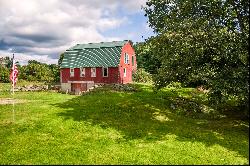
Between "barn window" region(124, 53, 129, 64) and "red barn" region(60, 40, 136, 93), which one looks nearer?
"red barn" region(60, 40, 136, 93)

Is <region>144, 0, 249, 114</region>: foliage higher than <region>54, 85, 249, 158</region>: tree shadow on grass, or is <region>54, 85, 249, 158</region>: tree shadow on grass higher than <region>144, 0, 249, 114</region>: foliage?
<region>144, 0, 249, 114</region>: foliage

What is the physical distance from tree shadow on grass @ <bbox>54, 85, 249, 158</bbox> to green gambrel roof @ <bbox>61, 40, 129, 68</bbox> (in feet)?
67.9

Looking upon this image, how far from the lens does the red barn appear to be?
5828 cm

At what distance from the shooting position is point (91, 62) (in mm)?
60875

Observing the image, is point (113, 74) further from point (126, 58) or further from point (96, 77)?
point (126, 58)

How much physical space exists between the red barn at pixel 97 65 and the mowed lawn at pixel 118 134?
2288cm

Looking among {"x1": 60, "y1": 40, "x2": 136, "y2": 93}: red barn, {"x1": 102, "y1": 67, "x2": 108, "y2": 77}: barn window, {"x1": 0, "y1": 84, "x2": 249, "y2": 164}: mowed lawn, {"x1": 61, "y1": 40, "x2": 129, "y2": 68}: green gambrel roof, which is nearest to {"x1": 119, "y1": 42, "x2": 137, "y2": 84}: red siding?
{"x1": 60, "y1": 40, "x2": 136, "y2": 93}: red barn

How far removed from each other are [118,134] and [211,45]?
33.8 feet

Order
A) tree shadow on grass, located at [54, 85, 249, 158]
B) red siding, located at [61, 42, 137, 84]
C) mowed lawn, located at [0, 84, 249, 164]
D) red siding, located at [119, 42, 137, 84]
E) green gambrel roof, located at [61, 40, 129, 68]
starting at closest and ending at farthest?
mowed lawn, located at [0, 84, 249, 164] → tree shadow on grass, located at [54, 85, 249, 158] → red siding, located at [61, 42, 137, 84] → red siding, located at [119, 42, 137, 84] → green gambrel roof, located at [61, 40, 129, 68]

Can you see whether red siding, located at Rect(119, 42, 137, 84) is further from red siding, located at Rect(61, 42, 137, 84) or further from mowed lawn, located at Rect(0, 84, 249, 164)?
mowed lawn, located at Rect(0, 84, 249, 164)

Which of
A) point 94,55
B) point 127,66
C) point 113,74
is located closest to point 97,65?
point 94,55

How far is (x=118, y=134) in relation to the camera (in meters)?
24.4

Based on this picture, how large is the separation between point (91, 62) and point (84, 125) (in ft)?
117

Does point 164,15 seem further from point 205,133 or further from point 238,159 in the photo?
point 238,159
